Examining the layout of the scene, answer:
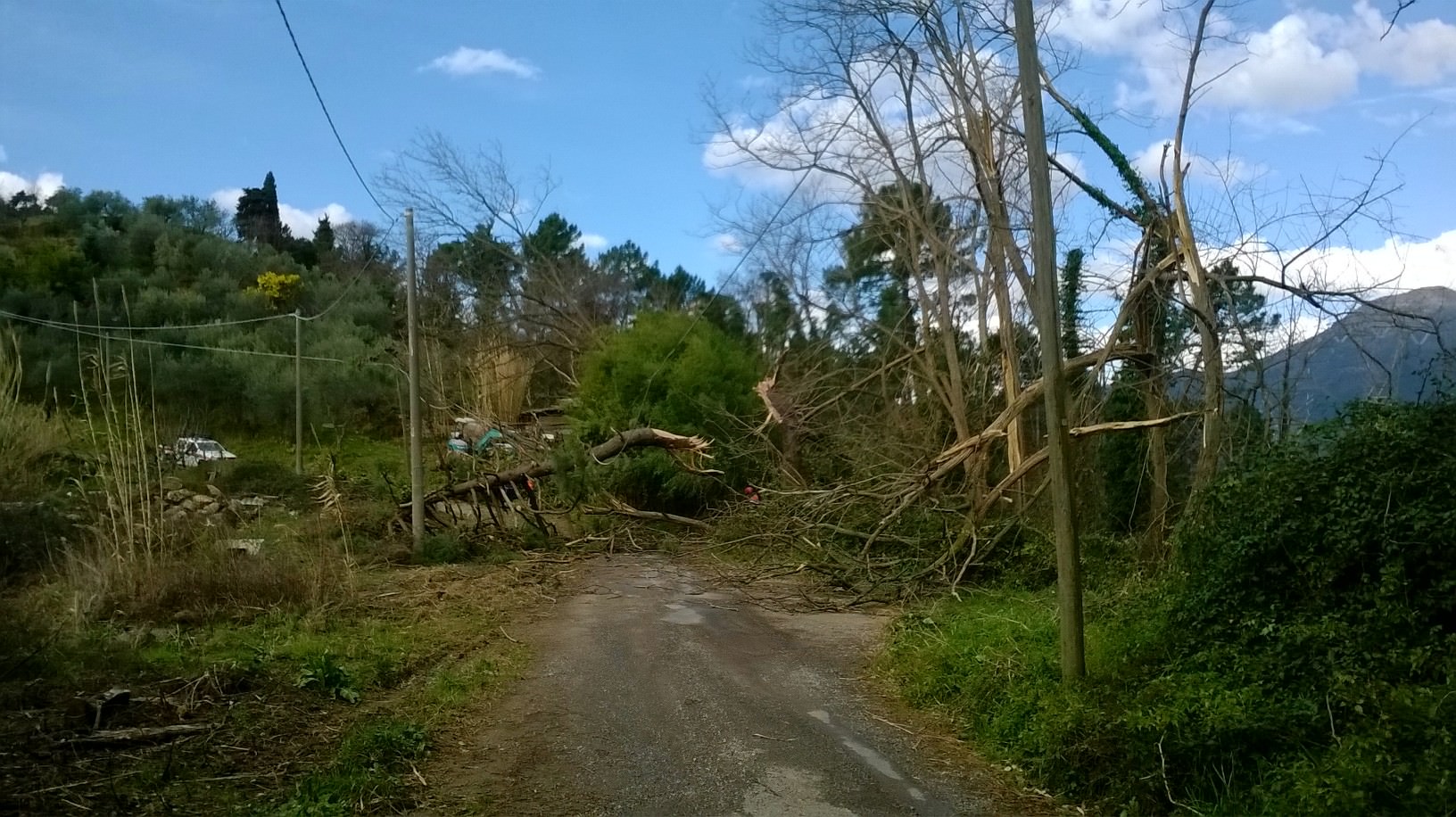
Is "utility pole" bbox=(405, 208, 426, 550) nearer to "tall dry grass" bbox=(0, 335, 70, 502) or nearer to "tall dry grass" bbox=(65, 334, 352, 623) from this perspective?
"tall dry grass" bbox=(65, 334, 352, 623)

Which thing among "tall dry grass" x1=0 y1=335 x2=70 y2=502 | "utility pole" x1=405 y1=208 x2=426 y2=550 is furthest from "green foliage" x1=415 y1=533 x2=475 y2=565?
"tall dry grass" x1=0 y1=335 x2=70 y2=502

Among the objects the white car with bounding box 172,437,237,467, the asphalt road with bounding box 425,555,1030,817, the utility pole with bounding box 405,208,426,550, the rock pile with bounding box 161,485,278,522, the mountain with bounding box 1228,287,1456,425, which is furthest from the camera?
the white car with bounding box 172,437,237,467

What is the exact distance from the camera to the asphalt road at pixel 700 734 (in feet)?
19.2

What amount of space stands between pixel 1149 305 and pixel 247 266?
3009cm

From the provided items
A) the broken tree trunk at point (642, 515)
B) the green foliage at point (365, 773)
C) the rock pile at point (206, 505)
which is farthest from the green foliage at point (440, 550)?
the green foliage at point (365, 773)

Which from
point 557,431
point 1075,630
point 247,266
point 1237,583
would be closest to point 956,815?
point 1075,630

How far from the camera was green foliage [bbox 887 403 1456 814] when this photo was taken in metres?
4.90

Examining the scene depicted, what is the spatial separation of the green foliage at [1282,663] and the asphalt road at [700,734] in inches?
32.5

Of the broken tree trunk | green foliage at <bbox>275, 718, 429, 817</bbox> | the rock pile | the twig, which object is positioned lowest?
the twig

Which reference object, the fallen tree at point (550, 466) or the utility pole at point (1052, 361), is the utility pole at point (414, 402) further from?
the utility pole at point (1052, 361)

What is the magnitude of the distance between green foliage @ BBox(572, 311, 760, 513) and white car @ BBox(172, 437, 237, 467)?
7314mm

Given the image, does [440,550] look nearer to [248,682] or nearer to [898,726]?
[248,682]

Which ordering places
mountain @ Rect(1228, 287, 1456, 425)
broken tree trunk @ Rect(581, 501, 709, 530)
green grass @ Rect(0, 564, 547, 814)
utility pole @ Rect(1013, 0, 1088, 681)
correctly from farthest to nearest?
broken tree trunk @ Rect(581, 501, 709, 530) → mountain @ Rect(1228, 287, 1456, 425) → utility pole @ Rect(1013, 0, 1088, 681) → green grass @ Rect(0, 564, 547, 814)

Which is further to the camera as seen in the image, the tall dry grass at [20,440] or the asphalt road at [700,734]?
the tall dry grass at [20,440]
